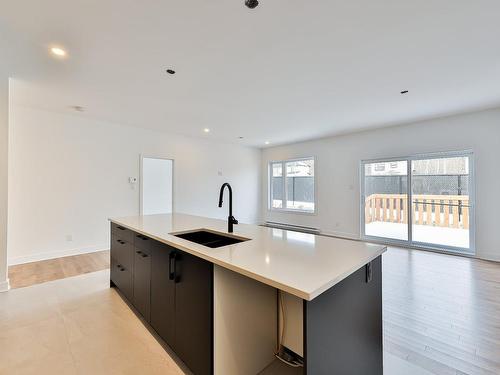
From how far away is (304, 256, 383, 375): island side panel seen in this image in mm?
1038

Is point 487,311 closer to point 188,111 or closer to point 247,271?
point 247,271

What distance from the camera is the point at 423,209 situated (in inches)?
187

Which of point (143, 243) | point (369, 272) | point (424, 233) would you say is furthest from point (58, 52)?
point (424, 233)

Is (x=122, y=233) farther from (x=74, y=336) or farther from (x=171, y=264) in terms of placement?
(x=171, y=264)

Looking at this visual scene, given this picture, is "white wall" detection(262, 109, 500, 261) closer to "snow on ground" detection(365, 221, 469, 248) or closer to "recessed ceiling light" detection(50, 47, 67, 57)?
"snow on ground" detection(365, 221, 469, 248)

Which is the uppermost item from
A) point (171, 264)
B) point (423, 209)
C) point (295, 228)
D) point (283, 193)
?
point (283, 193)

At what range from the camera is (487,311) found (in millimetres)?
2365

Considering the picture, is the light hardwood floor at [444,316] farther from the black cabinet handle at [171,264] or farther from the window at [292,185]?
the window at [292,185]

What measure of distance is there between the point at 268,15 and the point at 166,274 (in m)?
2.13

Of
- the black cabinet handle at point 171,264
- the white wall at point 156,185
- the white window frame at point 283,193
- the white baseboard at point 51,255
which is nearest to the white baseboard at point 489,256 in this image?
the white window frame at point 283,193

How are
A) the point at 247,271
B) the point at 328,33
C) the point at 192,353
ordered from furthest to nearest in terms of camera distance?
the point at 328,33 → the point at 192,353 → the point at 247,271

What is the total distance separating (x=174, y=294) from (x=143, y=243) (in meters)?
0.65

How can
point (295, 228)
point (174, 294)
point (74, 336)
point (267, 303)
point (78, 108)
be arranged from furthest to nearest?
point (295, 228) < point (78, 108) < point (74, 336) < point (174, 294) < point (267, 303)

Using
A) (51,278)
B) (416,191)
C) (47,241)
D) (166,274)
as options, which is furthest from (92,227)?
(416,191)
